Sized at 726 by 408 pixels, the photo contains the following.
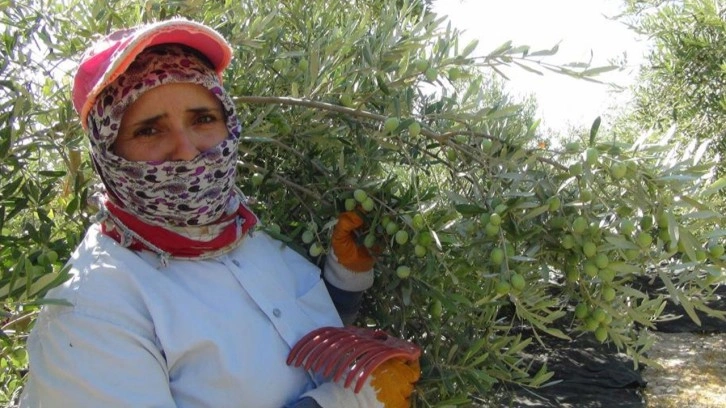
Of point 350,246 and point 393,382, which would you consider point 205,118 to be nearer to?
point 350,246

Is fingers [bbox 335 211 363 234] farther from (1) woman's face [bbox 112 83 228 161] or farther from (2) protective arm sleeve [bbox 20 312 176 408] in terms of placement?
(2) protective arm sleeve [bbox 20 312 176 408]

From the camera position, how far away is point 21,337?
213cm

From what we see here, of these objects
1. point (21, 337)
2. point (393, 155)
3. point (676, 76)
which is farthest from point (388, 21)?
point (676, 76)

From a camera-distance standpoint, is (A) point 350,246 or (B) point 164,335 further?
(A) point 350,246

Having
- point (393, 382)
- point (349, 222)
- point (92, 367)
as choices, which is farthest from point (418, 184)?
point (92, 367)

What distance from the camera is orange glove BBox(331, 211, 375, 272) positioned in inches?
74.6

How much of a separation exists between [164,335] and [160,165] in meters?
0.33

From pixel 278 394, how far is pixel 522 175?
0.69 metres

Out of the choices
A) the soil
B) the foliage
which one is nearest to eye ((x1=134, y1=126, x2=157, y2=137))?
the foliage

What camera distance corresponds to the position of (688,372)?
220 inches

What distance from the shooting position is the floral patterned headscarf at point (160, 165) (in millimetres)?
1488

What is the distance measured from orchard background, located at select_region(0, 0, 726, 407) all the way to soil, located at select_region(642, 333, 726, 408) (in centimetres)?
343

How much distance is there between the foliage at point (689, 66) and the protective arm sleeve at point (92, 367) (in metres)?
3.17

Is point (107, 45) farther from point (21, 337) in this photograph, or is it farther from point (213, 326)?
point (21, 337)
